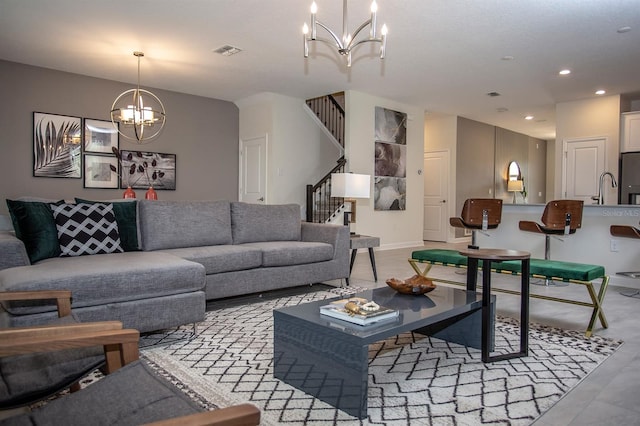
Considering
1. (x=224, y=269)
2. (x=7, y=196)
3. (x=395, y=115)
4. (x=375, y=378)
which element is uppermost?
(x=395, y=115)

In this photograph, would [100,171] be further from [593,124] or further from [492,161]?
[492,161]

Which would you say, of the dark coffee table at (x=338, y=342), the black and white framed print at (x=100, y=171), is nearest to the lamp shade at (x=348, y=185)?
the dark coffee table at (x=338, y=342)

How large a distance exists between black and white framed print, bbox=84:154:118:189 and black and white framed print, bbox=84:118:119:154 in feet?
0.36

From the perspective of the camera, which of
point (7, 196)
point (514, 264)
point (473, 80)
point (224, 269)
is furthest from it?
point (473, 80)

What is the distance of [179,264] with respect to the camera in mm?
2795

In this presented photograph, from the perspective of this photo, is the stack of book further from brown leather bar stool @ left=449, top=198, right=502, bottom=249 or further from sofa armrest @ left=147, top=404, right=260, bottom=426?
brown leather bar stool @ left=449, top=198, right=502, bottom=249

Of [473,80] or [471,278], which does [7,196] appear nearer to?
[471,278]

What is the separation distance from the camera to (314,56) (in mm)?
5660

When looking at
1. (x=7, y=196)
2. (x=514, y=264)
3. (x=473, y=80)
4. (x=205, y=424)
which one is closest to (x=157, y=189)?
(x=7, y=196)

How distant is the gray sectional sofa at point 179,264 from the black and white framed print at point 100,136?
3.68m

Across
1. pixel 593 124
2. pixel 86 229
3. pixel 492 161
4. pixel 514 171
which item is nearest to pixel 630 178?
pixel 593 124

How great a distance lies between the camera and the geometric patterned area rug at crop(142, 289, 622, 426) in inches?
72.7

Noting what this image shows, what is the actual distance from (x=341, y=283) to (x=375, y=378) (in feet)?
7.73

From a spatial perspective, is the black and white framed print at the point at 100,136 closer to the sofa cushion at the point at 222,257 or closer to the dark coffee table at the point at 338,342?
the sofa cushion at the point at 222,257
